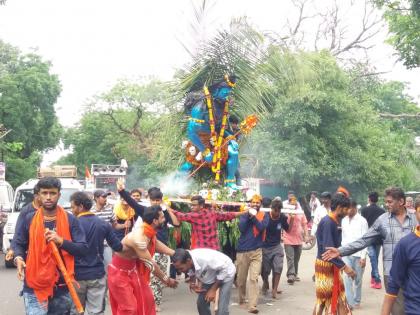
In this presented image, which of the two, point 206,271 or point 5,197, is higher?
point 5,197

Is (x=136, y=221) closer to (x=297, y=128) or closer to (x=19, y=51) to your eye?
(x=297, y=128)

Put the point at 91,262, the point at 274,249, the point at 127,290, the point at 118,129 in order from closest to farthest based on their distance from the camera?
the point at 127,290 < the point at 91,262 < the point at 274,249 < the point at 118,129

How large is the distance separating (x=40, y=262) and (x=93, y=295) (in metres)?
1.91

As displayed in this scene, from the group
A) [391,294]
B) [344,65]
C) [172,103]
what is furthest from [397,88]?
[391,294]

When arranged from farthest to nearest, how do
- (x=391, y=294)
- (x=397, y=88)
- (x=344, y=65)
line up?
1. (x=397, y=88)
2. (x=344, y=65)
3. (x=391, y=294)

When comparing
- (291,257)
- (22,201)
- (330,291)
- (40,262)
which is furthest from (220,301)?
(22,201)

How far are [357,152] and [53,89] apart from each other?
17.6 metres

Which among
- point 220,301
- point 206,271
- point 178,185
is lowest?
point 220,301

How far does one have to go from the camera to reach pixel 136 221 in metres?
9.23

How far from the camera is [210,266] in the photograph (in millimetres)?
6258

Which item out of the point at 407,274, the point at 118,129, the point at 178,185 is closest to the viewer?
the point at 407,274

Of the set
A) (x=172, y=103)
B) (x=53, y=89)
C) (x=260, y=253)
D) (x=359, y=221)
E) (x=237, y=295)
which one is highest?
(x=53, y=89)

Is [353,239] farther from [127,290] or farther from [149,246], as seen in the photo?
[127,290]

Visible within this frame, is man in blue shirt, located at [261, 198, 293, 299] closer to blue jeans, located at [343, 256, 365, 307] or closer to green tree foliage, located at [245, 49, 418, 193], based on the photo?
blue jeans, located at [343, 256, 365, 307]
